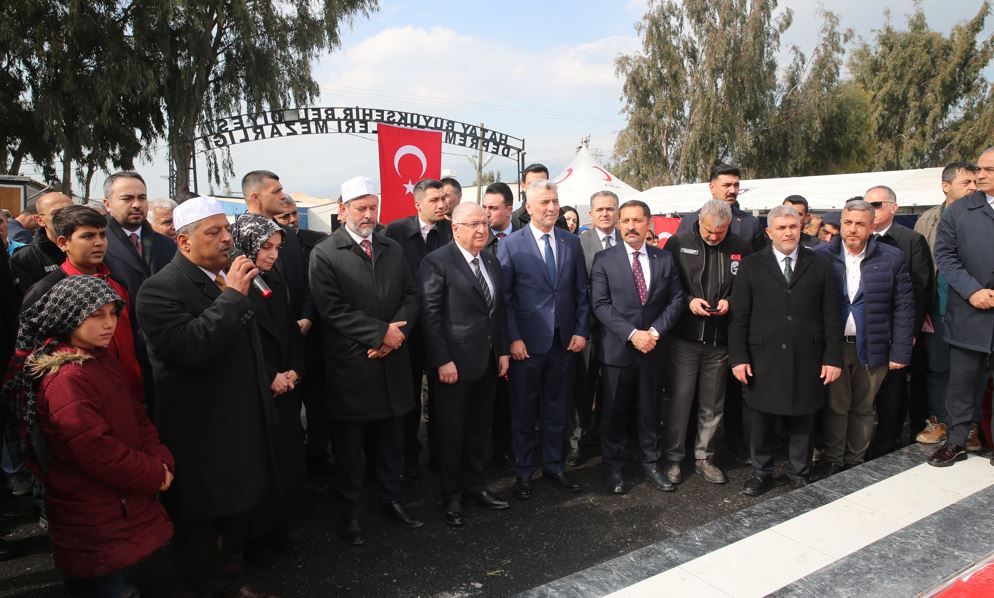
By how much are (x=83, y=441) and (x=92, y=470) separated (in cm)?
12

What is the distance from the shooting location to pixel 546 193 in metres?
4.23

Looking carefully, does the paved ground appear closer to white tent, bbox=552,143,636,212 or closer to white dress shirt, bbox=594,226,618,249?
white dress shirt, bbox=594,226,618,249

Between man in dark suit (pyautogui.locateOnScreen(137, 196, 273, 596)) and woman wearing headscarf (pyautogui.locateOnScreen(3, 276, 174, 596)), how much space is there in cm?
17

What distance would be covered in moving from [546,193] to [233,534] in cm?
273

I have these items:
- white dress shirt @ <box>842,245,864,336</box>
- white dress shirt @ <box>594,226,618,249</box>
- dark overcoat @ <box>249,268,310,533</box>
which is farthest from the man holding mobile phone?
dark overcoat @ <box>249,268,310,533</box>

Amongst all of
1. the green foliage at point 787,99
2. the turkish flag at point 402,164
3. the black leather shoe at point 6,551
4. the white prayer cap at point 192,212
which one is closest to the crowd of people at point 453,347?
Answer: the white prayer cap at point 192,212

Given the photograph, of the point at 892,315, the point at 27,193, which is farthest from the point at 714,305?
the point at 27,193

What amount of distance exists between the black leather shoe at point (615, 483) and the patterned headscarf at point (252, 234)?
269cm

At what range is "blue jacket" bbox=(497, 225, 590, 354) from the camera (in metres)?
4.15

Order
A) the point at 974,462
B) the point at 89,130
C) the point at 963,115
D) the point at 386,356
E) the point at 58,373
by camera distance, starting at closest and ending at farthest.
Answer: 1. the point at 58,373
2. the point at 386,356
3. the point at 974,462
4. the point at 89,130
5. the point at 963,115

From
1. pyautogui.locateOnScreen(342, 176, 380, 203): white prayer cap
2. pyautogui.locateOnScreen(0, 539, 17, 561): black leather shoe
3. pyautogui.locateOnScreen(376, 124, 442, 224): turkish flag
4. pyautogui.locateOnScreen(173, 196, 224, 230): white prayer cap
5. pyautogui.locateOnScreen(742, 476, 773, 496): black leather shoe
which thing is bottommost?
pyautogui.locateOnScreen(742, 476, 773, 496): black leather shoe

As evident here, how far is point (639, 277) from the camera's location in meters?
4.26

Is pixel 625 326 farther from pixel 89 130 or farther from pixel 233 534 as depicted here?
pixel 89 130

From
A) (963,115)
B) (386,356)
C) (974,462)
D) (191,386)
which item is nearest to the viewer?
(191,386)
